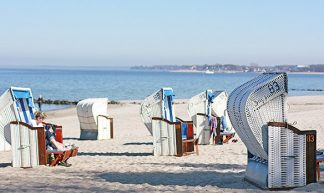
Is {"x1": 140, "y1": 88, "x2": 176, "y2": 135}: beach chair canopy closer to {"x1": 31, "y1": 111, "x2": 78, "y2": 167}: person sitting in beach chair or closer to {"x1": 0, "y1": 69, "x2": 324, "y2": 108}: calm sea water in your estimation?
{"x1": 31, "y1": 111, "x2": 78, "y2": 167}: person sitting in beach chair

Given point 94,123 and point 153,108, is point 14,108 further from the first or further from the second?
point 94,123

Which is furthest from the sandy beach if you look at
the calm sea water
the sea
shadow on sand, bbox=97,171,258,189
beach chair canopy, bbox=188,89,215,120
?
the calm sea water

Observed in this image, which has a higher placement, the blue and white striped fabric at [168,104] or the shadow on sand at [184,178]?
the blue and white striped fabric at [168,104]

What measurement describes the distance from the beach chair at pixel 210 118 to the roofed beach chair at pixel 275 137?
24.8 feet

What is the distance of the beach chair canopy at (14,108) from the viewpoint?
41.9ft

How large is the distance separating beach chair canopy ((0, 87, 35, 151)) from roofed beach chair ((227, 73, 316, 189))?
5.36 meters

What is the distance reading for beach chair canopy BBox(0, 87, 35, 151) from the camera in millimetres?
12773

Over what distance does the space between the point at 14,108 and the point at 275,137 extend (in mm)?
5923

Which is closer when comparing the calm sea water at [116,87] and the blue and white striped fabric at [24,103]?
the blue and white striped fabric at [24,103]

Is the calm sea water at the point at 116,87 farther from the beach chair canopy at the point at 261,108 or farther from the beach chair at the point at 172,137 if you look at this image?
the beach chair canopy at the point at 261,108

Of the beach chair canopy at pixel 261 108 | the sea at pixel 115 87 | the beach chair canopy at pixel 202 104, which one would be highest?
the beach chair canopy at pixel 261 108

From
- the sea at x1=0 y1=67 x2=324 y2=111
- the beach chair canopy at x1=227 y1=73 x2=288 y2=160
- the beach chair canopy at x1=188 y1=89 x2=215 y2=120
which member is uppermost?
the beach chair canopy at x1=227 y1=73 x2=288 y2=160

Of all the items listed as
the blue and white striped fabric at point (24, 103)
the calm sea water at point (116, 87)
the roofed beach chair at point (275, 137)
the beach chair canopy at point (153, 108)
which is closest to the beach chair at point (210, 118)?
the beach chair canopy at point (153, 108)

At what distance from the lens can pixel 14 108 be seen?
12781 mm
